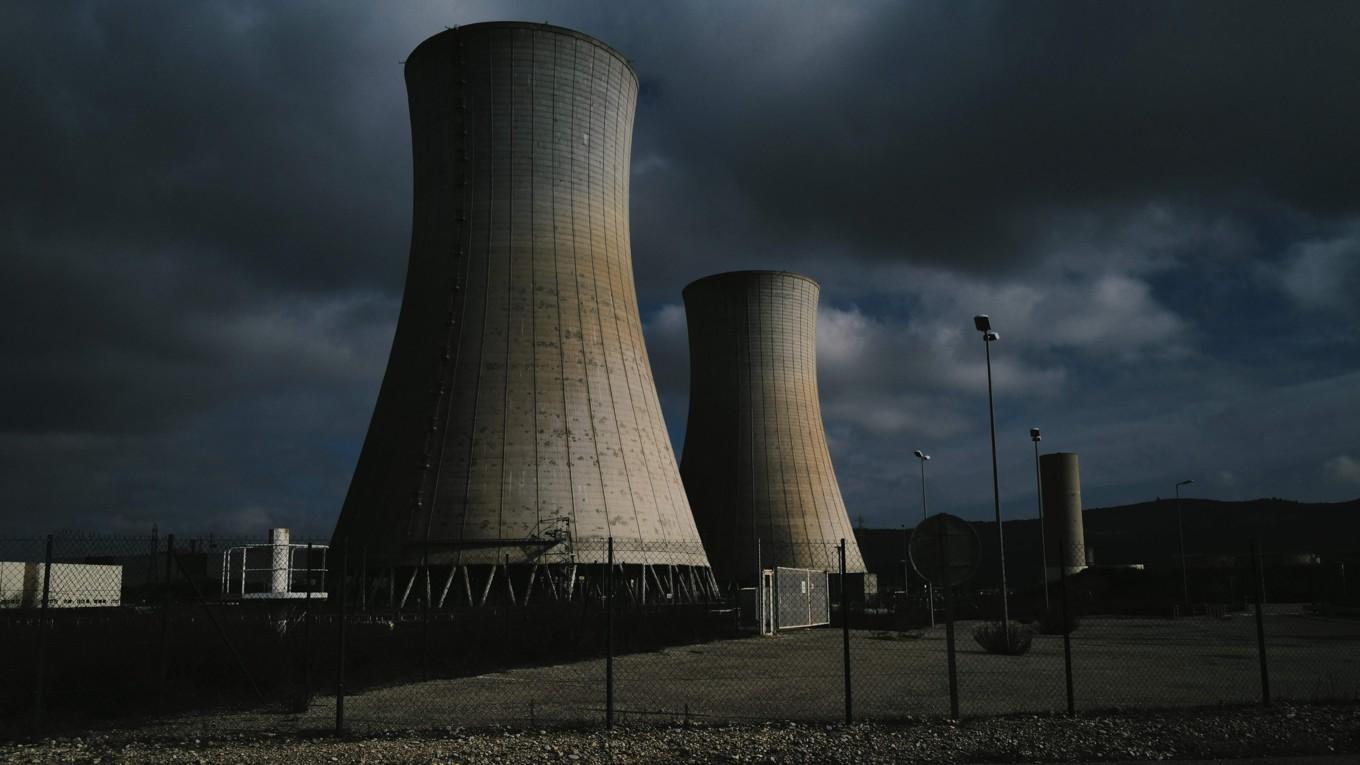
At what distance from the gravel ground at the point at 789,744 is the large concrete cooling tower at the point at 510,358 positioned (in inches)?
569

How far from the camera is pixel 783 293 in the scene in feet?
121

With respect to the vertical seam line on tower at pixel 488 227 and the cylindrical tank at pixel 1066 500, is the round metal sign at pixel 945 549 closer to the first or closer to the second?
the vertical seam line on tower at pixel 488 227

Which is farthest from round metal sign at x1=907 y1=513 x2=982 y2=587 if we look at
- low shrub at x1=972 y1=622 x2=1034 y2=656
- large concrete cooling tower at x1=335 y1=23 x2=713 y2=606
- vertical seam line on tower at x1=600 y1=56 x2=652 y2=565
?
vertical seam line on tower at x1=600 y1=56 x2=652 y2=565

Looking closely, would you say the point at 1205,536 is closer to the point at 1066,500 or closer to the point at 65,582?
the point at 1066,500

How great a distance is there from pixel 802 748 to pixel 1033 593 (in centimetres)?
4863

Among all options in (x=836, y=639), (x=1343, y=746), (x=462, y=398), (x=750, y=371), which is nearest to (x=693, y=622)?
(x=836, y=639)

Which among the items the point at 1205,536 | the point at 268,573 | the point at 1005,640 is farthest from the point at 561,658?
the point at 1205,536

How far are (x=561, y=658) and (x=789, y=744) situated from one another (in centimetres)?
859

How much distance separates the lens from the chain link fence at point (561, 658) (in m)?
8.21

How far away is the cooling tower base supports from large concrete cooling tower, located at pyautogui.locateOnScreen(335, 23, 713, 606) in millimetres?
75

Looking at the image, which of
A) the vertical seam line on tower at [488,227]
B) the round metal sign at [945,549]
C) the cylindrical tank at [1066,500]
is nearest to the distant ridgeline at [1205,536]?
the cylindrical tank at [1066,500]

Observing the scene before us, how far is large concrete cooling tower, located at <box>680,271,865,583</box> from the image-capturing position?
36.0m

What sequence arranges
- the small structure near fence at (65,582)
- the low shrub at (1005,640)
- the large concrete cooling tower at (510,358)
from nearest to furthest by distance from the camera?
the low shrub at (1005,640) < the large concrete cooling tower at (510,358) < the small structure near fence at (65,582)

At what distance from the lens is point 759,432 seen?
3597cm
